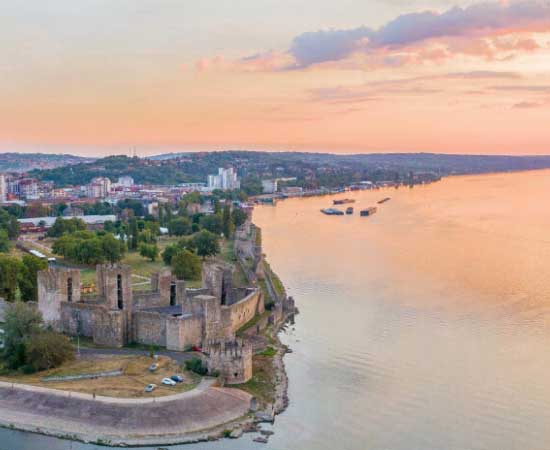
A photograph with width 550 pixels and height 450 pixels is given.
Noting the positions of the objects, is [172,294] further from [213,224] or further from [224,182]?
[224,182]

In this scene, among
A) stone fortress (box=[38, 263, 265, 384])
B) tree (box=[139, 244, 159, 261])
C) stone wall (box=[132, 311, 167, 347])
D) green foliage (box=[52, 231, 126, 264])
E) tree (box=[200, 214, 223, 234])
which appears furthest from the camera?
tree (box=[200, 214, 223, 234])

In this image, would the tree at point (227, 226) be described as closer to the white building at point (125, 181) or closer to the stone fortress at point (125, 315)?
the stone fortress at point (125, 315)

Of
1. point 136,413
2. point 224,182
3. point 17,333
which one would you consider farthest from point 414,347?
point 224,182

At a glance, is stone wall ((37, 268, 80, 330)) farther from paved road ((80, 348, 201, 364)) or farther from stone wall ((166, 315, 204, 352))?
stone wall ((166, 315, 204, 352))

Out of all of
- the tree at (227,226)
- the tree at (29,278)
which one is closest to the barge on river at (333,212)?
the tree at (227,226)

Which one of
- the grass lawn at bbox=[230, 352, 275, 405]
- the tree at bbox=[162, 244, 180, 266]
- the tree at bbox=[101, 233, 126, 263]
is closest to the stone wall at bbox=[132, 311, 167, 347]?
the grass lawn at bbox=[230, 352, 275, 405]

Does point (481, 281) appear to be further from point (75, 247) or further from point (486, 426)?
point (75, 247)
